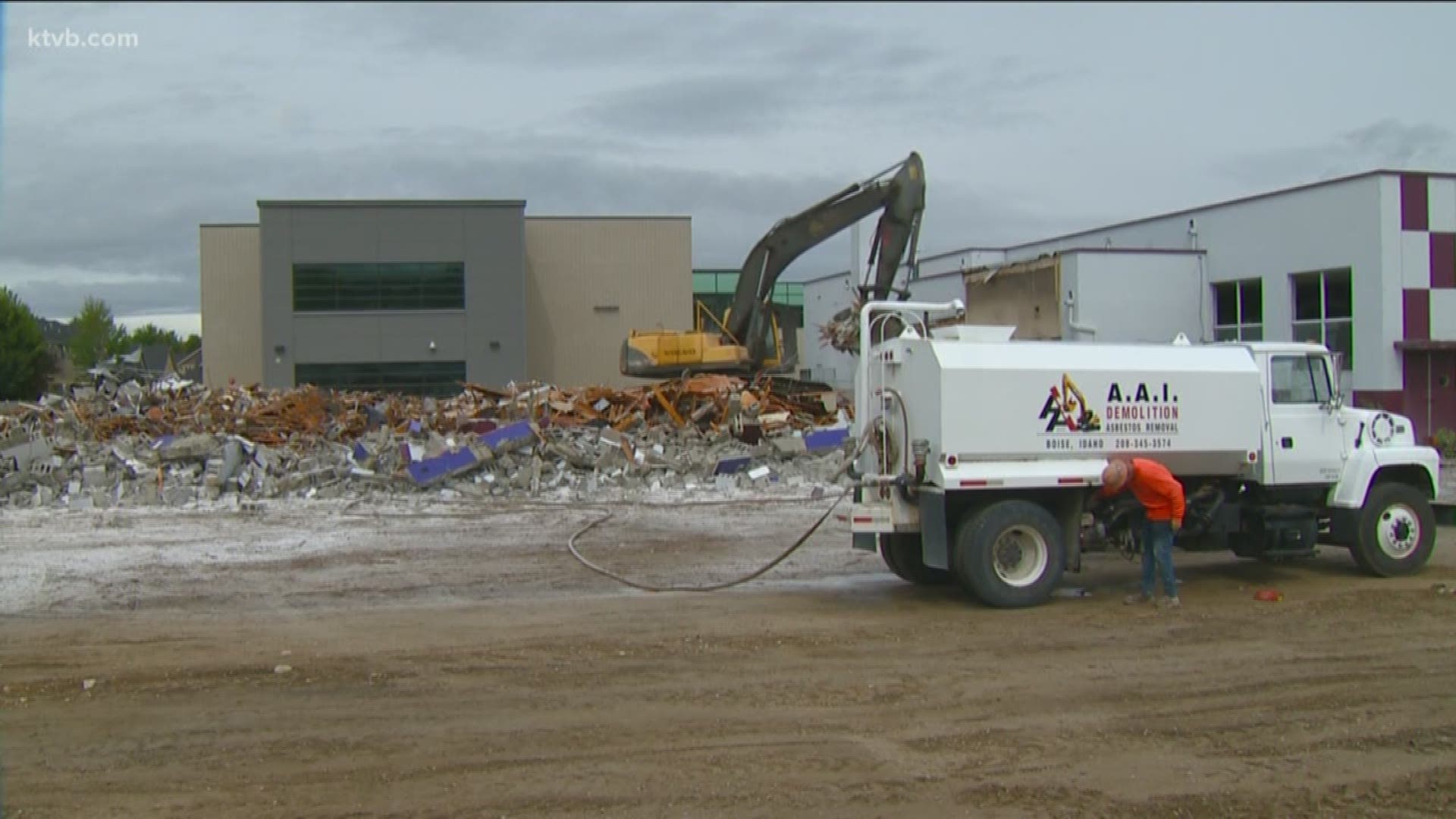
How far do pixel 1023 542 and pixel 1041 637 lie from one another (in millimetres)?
1507

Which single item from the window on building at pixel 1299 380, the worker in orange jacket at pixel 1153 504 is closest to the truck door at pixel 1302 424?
the window on building at pixel 1299 380

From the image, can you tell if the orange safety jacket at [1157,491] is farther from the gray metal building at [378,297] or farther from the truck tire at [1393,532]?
the gray metal building at [378,297]

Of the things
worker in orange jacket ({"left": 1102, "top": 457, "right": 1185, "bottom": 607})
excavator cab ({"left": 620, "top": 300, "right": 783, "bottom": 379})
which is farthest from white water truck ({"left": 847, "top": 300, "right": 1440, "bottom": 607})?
excavator cab ({"left": 620, "top": 300, "right": 783, "bottom": 379})

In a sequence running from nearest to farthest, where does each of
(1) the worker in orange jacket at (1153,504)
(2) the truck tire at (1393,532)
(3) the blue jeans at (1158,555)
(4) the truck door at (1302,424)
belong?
(1) the worker in orange jacket at (1153,504), (3) the blue jeans at (1158,555), (4) the truck door at (1302,424), (2) the truck tire at (1393,532)

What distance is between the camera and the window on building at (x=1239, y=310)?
2905 centimetres

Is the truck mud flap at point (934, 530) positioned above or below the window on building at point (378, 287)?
below

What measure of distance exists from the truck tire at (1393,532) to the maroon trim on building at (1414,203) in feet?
49.4

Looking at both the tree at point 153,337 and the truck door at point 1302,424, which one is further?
the tree at point 153,337

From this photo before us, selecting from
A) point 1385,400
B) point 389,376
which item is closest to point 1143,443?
point 1385,400

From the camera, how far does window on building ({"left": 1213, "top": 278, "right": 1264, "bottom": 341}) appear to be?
29.0 metres

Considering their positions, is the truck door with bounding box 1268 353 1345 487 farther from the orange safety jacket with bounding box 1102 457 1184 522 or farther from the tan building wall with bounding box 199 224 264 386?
the tan building wall with bounding box 199 224 264 386

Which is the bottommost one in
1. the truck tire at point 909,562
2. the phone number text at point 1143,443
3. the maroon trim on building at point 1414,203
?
the truck tire at point 909,562

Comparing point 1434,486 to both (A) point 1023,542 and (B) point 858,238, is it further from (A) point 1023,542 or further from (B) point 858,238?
(B) point 858,238

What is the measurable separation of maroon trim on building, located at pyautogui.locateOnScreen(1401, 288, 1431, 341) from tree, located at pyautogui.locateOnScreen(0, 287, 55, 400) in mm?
54471
